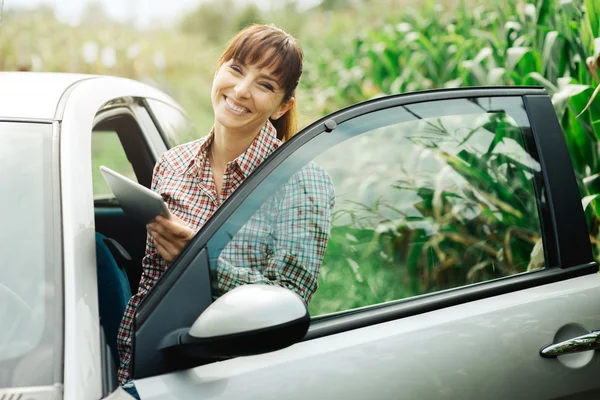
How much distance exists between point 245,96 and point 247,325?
863mm

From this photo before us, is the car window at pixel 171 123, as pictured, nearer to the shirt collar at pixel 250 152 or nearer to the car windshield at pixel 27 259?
the shirt collar at pixel 250 152

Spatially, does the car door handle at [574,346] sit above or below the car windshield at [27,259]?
below

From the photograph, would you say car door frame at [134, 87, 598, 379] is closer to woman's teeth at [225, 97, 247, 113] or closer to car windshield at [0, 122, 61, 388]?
car windshield at [0, 122, 61, 388]

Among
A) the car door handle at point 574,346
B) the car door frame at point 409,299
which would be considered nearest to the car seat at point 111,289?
the car door frame at point 409,299

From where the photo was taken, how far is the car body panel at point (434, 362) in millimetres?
1537

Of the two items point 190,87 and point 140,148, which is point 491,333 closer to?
point 140,148

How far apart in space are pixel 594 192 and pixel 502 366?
1904mm

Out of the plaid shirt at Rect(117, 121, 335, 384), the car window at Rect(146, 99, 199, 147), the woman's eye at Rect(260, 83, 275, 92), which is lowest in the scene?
the plaid shirt at Rect(117, 121, 335, 384)

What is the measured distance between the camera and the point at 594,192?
340cm

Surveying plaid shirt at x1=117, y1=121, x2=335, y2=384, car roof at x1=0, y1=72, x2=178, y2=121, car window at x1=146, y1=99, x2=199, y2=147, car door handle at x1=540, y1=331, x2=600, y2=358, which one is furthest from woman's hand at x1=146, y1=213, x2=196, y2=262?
car window at x1=146, y1=99, x2=199, y2=147

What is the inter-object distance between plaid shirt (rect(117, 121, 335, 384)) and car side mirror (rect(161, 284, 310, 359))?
12cm

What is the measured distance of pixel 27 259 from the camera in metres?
1.61

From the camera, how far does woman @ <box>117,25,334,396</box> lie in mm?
1717

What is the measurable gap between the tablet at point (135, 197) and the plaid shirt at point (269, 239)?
18cm
